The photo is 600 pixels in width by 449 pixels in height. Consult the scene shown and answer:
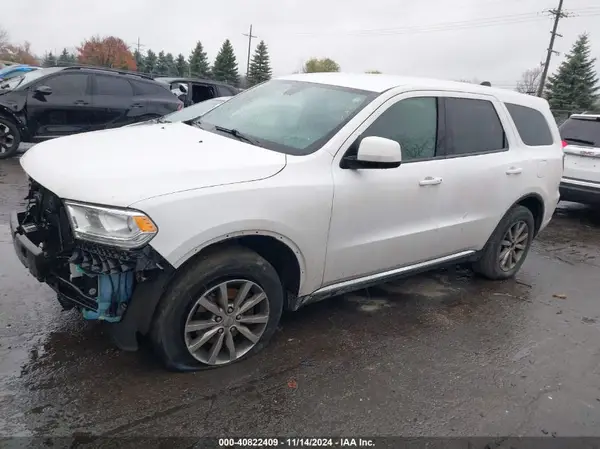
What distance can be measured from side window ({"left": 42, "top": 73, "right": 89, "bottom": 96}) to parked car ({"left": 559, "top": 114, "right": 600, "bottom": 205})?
856 cm

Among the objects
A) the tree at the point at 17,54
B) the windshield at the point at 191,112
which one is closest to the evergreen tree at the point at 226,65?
the tree at the point at 17,54

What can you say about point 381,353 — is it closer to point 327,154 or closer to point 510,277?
point 327,154

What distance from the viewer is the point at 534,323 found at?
4.13 metres

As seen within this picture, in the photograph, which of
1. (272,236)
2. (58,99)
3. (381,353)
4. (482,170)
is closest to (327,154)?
(272,236)

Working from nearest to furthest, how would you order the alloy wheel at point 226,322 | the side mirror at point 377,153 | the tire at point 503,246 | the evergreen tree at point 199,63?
the alloy wheel at point 226,322 < the side mirror at point 377,153 < the tire at point 503,246 < the evergreen tree at point 199,63

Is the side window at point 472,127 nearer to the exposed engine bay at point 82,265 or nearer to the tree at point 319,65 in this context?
the exposed engine bay at point 82,265

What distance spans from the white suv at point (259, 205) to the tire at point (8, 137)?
6.32 m

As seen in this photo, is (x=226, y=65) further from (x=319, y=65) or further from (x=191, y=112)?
(x=191, y=112)

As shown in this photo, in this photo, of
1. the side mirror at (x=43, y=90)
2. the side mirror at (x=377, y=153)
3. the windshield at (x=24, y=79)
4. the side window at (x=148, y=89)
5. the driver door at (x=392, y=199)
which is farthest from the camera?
the side window at (x=148, y=89)

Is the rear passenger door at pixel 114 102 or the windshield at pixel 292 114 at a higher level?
→ the windshield at pixel 292 114

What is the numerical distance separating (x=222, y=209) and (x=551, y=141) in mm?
3795

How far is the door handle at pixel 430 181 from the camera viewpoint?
12.0 ft

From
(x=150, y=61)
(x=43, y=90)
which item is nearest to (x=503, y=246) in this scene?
(x=43, y=90)

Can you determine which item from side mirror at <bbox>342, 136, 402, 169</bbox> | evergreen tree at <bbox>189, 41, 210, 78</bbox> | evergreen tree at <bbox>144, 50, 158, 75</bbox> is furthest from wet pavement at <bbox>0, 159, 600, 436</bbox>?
evergreen tree at <bbox>144, 50, 158, 75</bbox>
